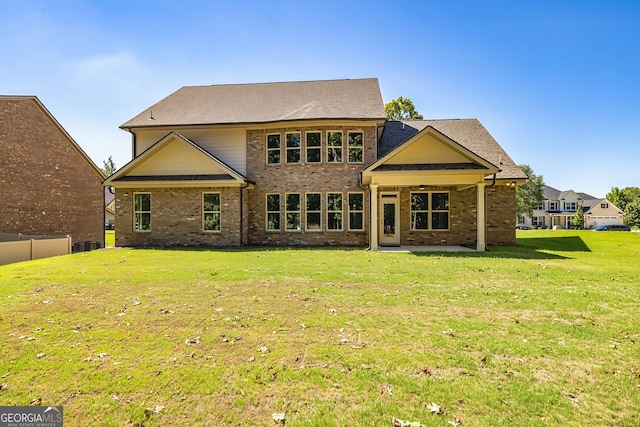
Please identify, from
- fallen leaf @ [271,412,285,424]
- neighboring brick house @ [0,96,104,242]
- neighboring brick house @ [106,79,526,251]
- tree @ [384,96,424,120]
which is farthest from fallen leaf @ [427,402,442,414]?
tree @ [384,96,424,120]

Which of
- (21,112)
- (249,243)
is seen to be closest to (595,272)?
(249,243)

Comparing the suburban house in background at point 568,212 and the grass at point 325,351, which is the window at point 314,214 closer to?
the grass at point 325,351

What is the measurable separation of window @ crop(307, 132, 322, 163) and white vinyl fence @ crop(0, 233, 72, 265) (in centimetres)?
1264

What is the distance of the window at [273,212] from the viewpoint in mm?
17391

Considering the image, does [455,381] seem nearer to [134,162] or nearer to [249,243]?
[249,243]

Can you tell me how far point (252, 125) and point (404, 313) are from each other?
14.7 m

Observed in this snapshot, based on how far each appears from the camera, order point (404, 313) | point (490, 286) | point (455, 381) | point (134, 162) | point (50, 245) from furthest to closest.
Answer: point (134, 162) → point (50, 245) → point (490, 286) → point (404, 313) → point (455, 381)

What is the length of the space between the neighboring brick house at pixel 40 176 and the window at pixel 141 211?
6.73 m

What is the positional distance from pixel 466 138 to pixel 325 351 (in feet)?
61.0

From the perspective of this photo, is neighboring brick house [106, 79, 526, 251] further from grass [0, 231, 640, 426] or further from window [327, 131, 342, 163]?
grass [0, 231, 640, 426]

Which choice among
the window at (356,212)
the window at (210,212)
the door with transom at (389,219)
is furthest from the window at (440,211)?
the window at (210,212)

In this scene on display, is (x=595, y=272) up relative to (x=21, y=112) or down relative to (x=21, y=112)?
down

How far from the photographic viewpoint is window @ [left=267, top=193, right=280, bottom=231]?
17391 mm

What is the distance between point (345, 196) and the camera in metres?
17.0
